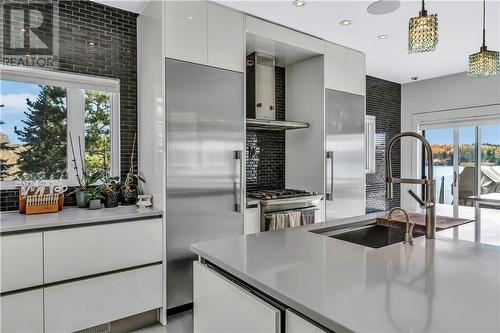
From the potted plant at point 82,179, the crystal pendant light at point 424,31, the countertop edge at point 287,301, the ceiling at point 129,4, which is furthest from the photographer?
the ceiling at point 129,4

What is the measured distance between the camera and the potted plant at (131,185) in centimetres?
292

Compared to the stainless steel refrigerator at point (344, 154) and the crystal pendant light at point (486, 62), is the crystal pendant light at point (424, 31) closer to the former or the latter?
the crystal pendant light at point (486, 62)

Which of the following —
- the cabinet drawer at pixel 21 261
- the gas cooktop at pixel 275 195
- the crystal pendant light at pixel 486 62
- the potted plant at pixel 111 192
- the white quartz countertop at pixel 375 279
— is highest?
the crystal pendant light at pixel 486 62

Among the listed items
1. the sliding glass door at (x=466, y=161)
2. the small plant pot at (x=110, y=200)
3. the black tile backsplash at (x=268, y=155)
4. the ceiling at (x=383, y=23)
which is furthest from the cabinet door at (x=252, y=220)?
the sliding glass door at (x=466, y=161)

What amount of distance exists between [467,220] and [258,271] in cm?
167

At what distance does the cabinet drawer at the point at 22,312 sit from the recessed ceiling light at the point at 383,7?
3582 mm

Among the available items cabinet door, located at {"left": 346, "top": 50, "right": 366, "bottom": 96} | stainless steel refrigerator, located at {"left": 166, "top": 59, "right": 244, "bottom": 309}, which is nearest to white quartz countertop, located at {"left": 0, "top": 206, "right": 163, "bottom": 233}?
stainless steel refrigerator, located at {"left": 166, "top": 59, "right": 244, "bottom": 309}

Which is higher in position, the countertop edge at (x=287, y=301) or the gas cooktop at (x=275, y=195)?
the gas cooktop at (x=275, y=195)

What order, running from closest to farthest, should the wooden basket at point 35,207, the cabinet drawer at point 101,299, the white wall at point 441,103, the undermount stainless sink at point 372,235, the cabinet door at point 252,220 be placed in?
the undermount stainless sink at point 372,235
the cabinet drawer at point 101,299
the wooden basket at point 35,207
the cabinet door at point 252,220
the white wall at point 441,103

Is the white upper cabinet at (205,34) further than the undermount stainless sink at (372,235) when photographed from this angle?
Yes

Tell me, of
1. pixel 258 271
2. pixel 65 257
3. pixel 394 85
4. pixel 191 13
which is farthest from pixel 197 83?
pixel 394 85

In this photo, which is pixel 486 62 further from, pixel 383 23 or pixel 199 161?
pixel 199 161

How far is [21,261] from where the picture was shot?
2.01 meters

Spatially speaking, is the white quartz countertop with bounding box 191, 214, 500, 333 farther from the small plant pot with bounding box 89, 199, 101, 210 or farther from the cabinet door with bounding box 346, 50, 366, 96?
the cabinet door with bounding box 346, 50, 366, 96
